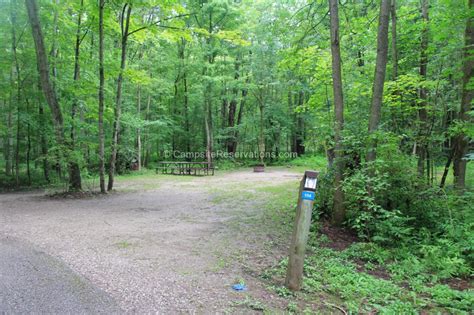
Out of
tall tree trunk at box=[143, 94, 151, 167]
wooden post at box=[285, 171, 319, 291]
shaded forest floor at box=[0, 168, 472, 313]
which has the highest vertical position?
tall tree trunk at box=[143, 94, 151, 167]

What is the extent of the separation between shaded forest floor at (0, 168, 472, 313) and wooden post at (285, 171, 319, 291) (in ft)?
0.43

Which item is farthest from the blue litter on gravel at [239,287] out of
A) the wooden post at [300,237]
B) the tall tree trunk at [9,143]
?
the tall tree trunk at [9,143]

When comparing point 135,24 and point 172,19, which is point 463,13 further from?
point 135,24

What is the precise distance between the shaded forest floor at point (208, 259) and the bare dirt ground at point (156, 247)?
0.05 ft

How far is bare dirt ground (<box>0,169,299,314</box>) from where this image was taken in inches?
104

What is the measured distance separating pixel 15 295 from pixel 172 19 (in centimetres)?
906

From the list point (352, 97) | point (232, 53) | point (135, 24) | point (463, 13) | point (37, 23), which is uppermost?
point (232, 53)

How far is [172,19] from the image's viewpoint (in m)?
9.40

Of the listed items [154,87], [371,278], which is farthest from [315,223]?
[154,87]

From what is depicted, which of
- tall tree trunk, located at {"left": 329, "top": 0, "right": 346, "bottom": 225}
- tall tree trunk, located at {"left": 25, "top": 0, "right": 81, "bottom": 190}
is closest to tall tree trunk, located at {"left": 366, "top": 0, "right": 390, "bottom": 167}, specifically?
tall tree trunk, located at {"left": 329, "top": 0, "right": 346, "bottom": 225}

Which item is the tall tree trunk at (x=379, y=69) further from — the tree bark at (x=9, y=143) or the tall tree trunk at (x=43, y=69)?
the tree bark at (x=9, y=143)

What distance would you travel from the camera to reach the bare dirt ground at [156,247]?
2.64m

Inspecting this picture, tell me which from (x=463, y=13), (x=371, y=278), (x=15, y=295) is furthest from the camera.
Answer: (x=463, y=13)

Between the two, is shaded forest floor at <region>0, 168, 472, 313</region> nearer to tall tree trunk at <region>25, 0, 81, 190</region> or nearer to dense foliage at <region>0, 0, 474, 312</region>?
dense foliage at <region>0, 0, 474, 312</region>
